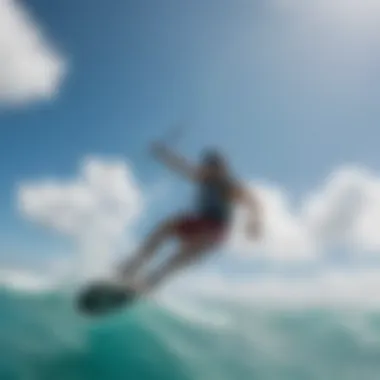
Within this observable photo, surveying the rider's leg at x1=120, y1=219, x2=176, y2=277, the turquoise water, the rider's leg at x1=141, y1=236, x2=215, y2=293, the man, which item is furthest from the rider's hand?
the turquoise water

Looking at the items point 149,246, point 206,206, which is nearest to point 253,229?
point 206,206

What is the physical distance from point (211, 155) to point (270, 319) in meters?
3.37

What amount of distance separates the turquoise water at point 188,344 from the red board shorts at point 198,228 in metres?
2.10

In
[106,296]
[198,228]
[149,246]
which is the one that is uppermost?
[198,228]

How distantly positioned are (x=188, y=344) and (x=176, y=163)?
354 cm

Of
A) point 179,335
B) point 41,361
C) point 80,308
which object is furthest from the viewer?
point 179,335

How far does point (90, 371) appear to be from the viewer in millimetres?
8078

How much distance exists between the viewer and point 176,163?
20.6ft

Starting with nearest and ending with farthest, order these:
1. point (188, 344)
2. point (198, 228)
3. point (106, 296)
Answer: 1. point (198, 228)
2. point (106, 296)
3. point (188, 344)

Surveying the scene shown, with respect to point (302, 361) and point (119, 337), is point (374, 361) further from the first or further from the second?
point (119, 337)

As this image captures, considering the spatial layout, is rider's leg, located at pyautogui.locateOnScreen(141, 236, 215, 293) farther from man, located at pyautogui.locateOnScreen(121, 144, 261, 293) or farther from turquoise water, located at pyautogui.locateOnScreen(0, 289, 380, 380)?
turquoise water, located at pyautogui.locateOnScreen(0, 289, 380, 380)

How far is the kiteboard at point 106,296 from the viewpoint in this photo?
21.8ft

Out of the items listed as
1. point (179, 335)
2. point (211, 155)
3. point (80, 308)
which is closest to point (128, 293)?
point (80, 308)

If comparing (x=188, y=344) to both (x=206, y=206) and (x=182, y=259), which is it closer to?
(x=182, y=259)
